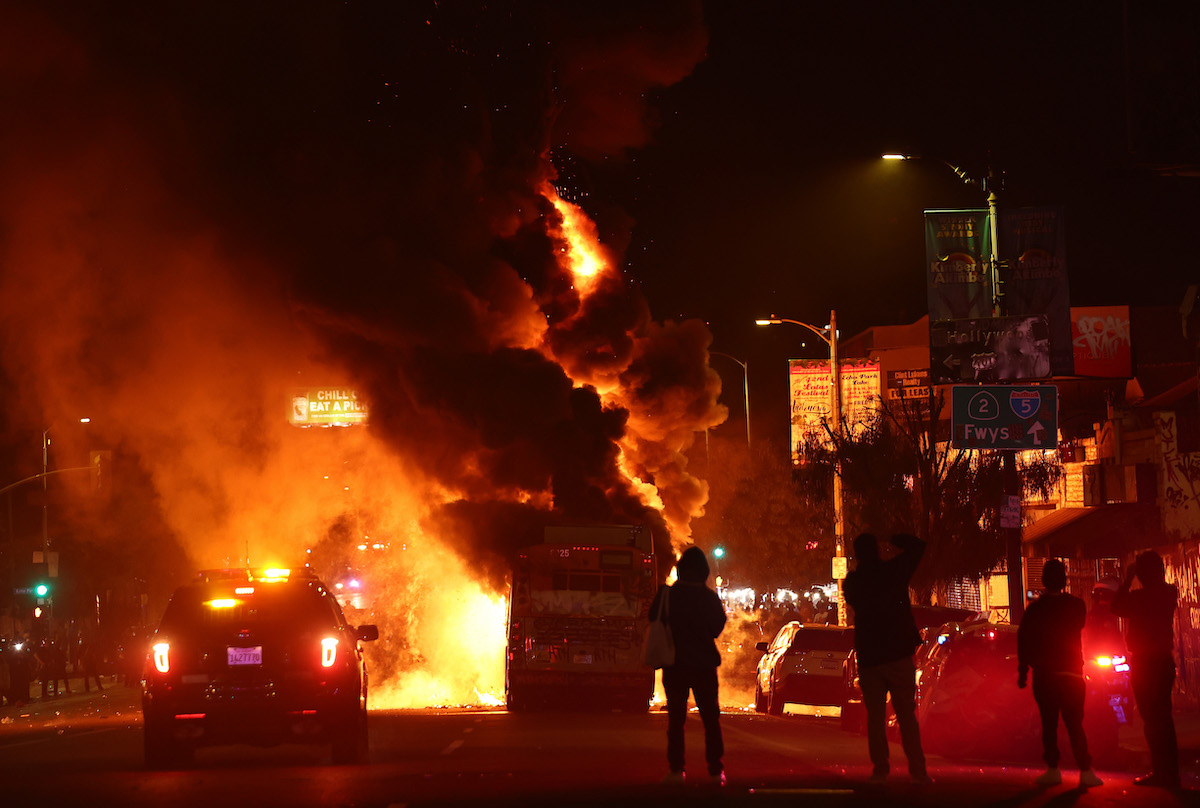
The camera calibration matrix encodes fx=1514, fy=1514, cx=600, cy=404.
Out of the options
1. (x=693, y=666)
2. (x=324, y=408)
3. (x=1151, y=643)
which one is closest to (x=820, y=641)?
(x=1151, y=643)

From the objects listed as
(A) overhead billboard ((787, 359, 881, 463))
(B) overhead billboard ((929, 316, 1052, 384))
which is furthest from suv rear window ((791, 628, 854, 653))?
(A) overhead billboard ((787, 359, 881, 463))

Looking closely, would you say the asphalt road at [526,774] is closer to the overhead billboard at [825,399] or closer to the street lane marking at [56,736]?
the street lane marking at [56,736]

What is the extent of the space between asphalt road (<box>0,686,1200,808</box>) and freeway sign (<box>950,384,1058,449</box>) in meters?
5.29

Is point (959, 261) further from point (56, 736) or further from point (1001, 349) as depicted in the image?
point (56, 736)

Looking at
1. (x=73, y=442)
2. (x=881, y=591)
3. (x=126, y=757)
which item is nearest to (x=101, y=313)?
(x=73, y=442)

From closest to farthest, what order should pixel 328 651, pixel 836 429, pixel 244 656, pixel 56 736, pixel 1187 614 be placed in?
1. pixel 244 656
2. pixel 328 651
3. pixel 56 736
4. pixel 1187 614
5. pixel 836 429

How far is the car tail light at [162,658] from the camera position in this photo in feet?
42.8

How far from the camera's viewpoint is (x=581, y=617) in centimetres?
2416

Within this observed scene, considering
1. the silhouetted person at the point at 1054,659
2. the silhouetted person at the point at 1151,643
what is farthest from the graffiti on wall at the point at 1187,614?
the silhouetted person at the point at 1054,659

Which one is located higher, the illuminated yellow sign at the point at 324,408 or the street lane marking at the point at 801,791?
the illuminated yellow sign at the point at 324,408

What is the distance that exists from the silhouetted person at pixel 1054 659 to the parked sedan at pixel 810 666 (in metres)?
11.5

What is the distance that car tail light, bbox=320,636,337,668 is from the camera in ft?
43.3

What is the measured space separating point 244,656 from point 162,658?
0.72m

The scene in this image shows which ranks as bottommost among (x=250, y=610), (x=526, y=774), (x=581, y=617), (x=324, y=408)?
(x=526, y=774)
